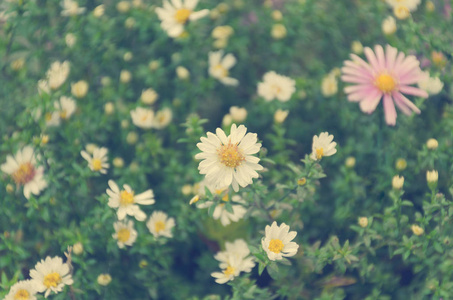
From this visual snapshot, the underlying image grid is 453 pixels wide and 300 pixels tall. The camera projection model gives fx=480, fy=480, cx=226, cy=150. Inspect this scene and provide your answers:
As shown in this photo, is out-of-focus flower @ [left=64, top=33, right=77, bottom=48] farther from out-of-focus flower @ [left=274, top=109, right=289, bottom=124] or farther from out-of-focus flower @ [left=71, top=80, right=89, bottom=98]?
out-of-focus flower @ [left=274, top=109, right=289, bottom=124]

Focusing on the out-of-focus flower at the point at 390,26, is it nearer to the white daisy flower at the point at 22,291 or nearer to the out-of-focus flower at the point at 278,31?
the out-of-focus flower at the point at 278,31

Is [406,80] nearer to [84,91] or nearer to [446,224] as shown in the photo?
[446,224]

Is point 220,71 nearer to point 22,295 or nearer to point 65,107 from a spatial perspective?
point 65,107

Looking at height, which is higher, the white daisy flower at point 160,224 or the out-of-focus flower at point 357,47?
the out-of-focus flower at point 357,47

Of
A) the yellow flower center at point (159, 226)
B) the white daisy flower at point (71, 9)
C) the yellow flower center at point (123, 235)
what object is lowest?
the yellow flower center at point (159, 226)

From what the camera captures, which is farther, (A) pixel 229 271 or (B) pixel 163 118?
(B) pixel 163 118

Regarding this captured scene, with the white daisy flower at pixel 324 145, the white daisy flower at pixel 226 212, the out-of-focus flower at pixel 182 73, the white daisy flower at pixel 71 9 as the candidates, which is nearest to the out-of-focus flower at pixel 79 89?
the white daisy flower at pixel 71 9

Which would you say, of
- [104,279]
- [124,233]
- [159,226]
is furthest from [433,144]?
[104,279]
